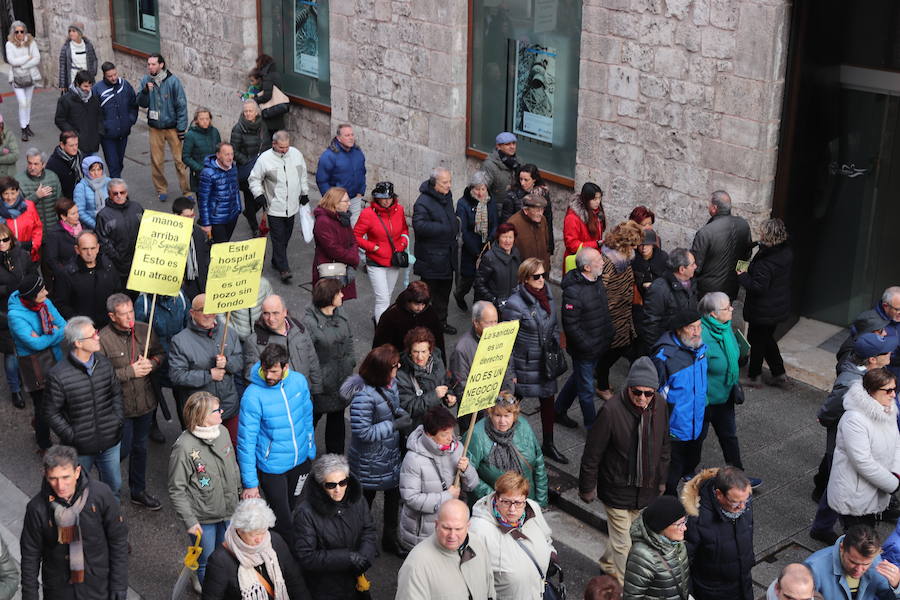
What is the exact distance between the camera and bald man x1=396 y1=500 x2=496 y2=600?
6.61 metres

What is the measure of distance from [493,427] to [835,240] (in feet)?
18.8

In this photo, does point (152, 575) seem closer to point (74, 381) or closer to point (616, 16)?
point (74, 381)

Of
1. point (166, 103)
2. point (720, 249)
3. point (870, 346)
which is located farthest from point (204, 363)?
point (166, 103)

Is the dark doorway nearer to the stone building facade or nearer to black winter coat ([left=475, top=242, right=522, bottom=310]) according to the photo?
the stone building facade

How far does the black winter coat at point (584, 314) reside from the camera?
10016 mm

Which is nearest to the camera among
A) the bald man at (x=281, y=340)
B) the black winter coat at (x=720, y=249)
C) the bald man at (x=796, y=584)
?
the bald man at (x=796, y=584)

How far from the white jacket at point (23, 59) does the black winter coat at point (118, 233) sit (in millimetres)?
8812

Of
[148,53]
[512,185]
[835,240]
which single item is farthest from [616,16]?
[148,53]

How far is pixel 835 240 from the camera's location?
1253 centimetres

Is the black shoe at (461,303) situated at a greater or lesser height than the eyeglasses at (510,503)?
lesser

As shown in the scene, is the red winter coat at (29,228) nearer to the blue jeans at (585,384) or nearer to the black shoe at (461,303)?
the black shoe at (461,303)

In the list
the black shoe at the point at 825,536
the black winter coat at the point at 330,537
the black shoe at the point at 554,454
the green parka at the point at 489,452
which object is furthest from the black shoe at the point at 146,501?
the black shoe at the point at 825,536

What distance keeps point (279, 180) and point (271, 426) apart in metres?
5.62

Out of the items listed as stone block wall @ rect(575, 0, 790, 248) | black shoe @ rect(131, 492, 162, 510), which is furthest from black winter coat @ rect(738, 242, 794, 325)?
black shoe @ rect(131, 492, 162, 510)
